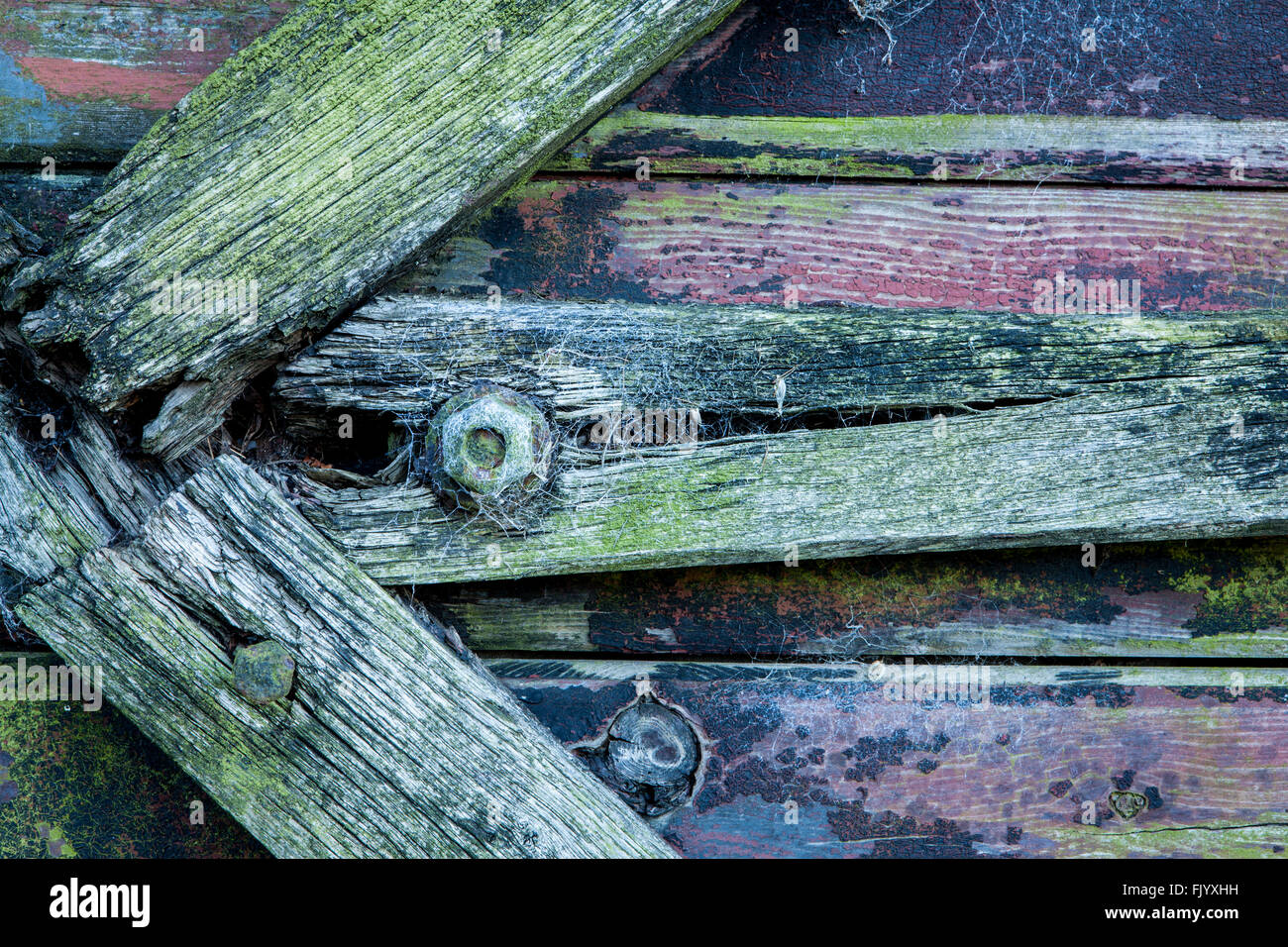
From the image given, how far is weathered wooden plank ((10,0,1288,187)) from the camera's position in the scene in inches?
61.3

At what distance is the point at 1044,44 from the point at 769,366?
34.4 inches

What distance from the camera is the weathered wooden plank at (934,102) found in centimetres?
156

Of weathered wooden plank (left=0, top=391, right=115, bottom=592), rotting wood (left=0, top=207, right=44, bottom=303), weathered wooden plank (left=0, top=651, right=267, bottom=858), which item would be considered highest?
rotting wood (left=0, top=207, right=44, bottom=303)

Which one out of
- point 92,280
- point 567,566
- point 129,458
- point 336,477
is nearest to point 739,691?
point 567,566

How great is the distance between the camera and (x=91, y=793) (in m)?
1.52

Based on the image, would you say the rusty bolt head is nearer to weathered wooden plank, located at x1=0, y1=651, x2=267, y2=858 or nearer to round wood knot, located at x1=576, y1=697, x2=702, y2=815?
round wood knot, located at x1=576, y1=697, x2=702, y2=815

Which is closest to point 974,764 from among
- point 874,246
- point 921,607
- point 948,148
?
point 921,607

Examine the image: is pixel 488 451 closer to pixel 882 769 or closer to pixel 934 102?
pixel 882 769

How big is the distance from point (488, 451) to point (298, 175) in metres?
0.55

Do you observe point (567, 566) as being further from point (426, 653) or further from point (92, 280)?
point (92, 280)

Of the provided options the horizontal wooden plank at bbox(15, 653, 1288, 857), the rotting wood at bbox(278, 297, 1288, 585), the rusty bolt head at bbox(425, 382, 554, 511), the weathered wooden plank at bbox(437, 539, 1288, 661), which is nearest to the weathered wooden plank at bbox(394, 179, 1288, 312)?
the rotting wood at bbox(278, 297, 1288, 585)

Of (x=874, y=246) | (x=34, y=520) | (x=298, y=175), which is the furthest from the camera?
(x=874, y=246)

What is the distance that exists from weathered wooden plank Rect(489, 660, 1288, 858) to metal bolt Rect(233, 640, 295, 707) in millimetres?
427

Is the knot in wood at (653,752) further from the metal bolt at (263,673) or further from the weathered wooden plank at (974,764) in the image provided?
the metal bolt at (263,673)
